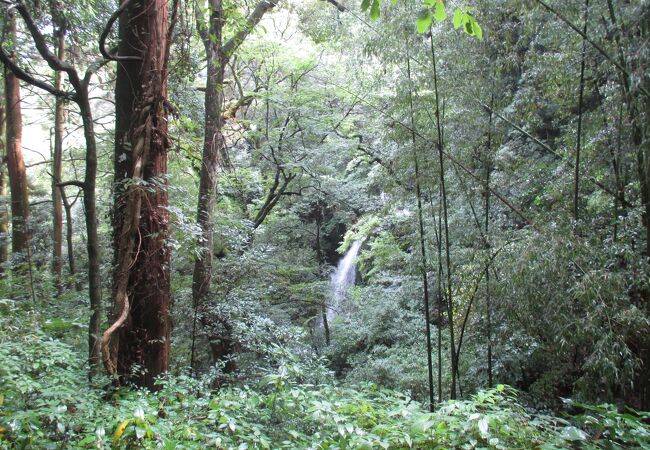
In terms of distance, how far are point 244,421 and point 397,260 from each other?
4.49 metres

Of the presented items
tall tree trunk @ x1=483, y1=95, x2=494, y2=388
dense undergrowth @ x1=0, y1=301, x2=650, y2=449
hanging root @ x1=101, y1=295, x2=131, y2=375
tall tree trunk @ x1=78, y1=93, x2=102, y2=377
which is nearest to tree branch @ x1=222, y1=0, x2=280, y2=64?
tall tree trunk @ x1=78, y1=93, x2=102, y2=377

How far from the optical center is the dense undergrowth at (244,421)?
1754 mm

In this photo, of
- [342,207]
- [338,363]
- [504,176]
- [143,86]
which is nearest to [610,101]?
[504,176]

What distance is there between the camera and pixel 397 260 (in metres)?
6.32

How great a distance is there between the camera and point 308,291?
25.1ft

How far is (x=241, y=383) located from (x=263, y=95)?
519 cm

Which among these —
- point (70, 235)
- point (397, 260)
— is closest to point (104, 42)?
point (397, 260)

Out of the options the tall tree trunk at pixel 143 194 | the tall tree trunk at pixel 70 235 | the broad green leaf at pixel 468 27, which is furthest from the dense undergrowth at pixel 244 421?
the tall tree trunk at pixel 70 235

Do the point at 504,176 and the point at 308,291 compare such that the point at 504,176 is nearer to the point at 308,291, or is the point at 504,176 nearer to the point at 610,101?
the point at 610,101

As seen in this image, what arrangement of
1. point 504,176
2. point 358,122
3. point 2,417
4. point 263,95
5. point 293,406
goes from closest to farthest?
point 2,417 → point 293,406 → point 504,176 → point 263,95 → point 358,122

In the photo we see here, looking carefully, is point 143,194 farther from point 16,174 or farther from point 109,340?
point 16,174

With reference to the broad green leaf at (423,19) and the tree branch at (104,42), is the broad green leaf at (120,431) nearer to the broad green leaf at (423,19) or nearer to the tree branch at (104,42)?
the broad green leaf at (423,19)

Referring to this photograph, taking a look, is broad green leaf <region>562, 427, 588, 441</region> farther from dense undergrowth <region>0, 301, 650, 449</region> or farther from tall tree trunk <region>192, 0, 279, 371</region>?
tall tree trunk <region>192, 0, 279, 371</region>

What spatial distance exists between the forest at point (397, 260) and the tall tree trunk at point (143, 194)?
0.02m
